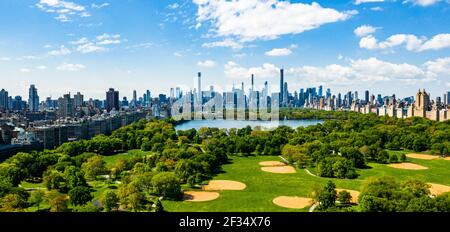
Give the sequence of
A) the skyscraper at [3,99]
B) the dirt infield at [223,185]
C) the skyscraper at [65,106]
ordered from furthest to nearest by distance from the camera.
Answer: the skyscraper at [3,99] → the skyscraper at [65,106] → the dirt infield at [223,185]

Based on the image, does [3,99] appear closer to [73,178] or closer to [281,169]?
[73,178]

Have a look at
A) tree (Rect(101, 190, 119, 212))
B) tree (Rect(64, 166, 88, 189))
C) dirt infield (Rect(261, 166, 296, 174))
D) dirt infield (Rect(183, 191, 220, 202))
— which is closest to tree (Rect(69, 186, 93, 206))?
tree (Rect(101, 190, 119, 212))

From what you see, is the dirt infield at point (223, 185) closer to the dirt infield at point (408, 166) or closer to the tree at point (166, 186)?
the tree at point (166, 186)

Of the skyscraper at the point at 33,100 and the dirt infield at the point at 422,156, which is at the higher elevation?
the skyscraper at the point at 33,100

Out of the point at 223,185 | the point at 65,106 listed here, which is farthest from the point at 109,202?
the point at 65,106

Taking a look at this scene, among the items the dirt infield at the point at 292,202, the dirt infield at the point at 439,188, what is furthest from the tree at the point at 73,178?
the dirt infield at the point at 439,188
